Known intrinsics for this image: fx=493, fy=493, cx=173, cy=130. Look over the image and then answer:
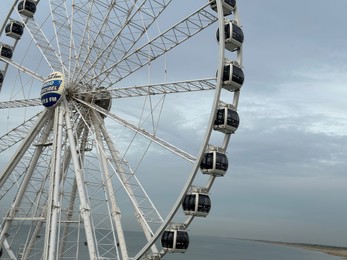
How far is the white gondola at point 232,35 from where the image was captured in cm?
2469

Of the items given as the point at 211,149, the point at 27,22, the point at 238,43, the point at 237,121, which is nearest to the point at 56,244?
the point at 211,149

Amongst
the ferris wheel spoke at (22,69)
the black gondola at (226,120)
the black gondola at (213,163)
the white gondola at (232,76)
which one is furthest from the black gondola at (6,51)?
the black gondola at (213,163)

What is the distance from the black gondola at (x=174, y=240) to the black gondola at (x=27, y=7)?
21.3m

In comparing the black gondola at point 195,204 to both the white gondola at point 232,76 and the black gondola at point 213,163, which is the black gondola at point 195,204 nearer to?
the black gondola at point 213,163

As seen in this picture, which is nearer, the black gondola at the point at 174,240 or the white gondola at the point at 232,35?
the black gondola at the point at 174,240

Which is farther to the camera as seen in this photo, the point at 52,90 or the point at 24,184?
the point at 24,184

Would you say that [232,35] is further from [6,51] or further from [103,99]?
[6,51]

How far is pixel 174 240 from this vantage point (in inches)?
897

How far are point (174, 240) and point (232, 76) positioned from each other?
8253mm

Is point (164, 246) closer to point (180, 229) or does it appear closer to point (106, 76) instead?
point (180, 229)

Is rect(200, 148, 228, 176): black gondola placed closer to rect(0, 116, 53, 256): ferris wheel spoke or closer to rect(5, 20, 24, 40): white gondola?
rect(0, 116, 53, 256): ferris wheel spoke

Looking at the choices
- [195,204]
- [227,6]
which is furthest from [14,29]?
[195,204]

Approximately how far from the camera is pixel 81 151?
29828mm

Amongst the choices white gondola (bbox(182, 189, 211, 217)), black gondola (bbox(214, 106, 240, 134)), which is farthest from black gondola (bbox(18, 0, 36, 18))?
white gondola (bbox(182, 189, 211, 217))
